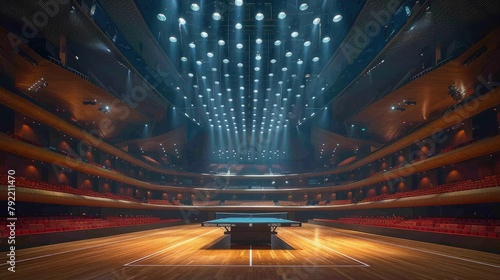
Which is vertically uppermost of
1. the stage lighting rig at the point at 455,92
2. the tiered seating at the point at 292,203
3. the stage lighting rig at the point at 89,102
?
the stage lighting rig at the point at 89,102

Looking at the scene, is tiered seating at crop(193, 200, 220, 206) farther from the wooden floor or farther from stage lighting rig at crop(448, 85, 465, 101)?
the wooden floor

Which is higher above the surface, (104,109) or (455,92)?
(104,109)

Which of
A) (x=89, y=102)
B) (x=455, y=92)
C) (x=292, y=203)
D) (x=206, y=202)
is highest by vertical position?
(x=89, y=102)

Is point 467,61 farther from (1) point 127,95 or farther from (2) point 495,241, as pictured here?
(1) point 127,95

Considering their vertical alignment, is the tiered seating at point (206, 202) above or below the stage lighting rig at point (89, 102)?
below

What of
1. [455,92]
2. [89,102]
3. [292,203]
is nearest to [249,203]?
[292,203]

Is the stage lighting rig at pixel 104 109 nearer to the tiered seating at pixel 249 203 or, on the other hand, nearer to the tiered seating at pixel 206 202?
the tiered seating at pixel 206 202

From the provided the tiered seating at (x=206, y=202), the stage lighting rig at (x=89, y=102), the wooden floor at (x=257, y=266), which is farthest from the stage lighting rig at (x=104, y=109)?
the tiered seating at (x=206, y=202)

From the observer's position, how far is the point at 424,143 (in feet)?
68.6

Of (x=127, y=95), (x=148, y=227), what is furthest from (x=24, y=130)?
(x=148, y=227)

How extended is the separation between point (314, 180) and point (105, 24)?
3002 centimetres

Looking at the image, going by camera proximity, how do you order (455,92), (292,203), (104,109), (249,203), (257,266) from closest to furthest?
(257,266) → (455,92) → (104,109) → (292,203) → (249,203)

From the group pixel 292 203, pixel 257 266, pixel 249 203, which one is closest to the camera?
pixel 257 266

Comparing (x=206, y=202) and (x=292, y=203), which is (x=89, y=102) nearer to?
(x=206, y=202)
